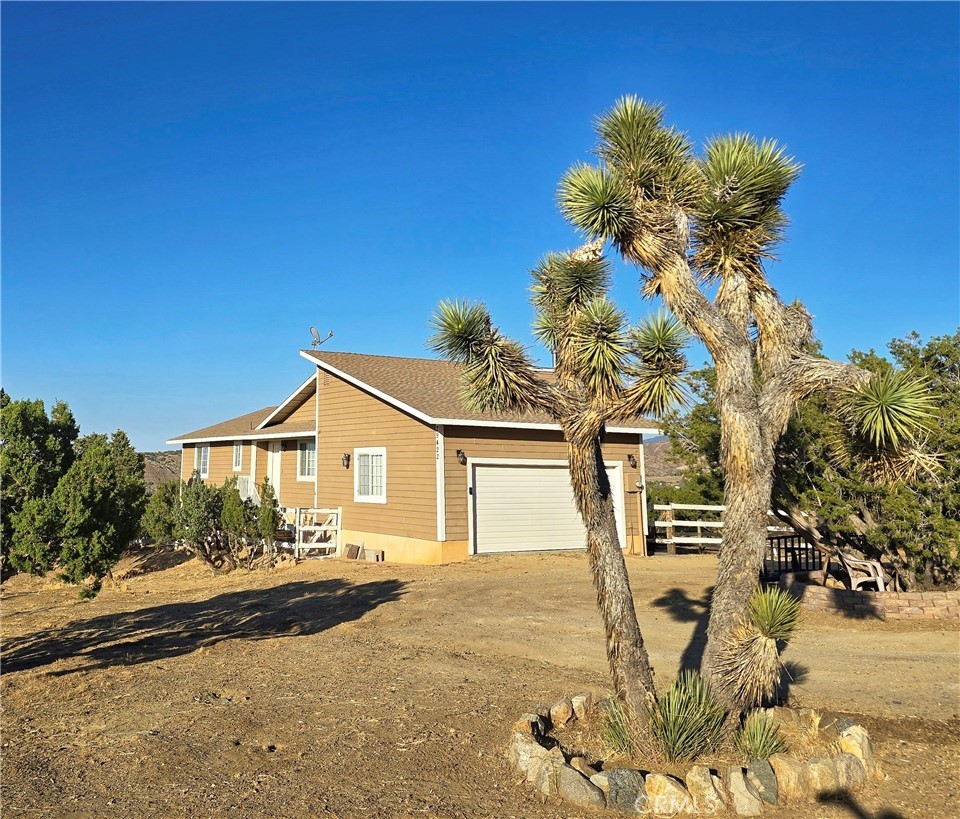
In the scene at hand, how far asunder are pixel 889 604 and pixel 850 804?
7.03 meters

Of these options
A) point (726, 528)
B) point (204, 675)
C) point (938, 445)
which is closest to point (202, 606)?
point (204, 675)

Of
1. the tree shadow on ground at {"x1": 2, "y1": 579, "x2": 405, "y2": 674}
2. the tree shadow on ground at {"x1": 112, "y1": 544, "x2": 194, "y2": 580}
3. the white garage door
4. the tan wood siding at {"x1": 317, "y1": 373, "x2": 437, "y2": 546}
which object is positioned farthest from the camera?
the tree shadow on ground at {"x1": 112, "y1": 544, "x2": 194, "y2": 580}

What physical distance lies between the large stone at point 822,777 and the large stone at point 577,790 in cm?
146

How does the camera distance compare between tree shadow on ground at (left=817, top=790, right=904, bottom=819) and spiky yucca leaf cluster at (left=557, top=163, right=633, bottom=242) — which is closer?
tree shadow on ground at (left=817, top=790, right=904, bottom=819)

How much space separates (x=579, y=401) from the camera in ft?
19.9

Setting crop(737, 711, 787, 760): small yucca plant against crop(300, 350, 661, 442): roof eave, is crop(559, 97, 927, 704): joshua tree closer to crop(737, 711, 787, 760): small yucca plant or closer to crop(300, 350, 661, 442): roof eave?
crop(737, 711, 787, 760): small yucca plant

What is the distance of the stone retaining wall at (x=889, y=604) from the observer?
34.4ft

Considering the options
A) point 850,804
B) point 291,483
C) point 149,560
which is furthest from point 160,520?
point 850,804

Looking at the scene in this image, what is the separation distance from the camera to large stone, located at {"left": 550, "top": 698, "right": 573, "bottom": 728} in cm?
600

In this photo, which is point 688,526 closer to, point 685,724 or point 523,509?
point 523,509

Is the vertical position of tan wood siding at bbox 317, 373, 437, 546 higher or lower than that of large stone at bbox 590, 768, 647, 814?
higher

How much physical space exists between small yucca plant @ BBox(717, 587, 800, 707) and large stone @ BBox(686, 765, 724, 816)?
2.58 feet

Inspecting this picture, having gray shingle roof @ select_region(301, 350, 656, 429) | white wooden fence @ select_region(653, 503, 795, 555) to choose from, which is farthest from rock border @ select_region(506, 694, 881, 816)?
white wooden fence @ select_region(653, 503, 795, 555)

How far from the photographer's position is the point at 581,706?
622 cm
